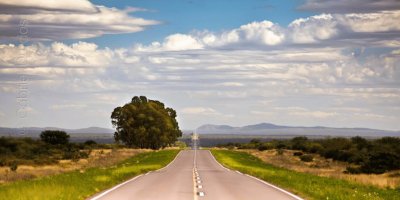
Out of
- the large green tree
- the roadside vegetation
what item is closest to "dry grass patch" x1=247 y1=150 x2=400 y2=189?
the roadside vegetation

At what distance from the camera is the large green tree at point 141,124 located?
115625 millimetres

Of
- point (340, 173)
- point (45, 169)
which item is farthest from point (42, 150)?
point (340, 173)

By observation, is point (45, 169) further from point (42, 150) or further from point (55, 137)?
point (55, 137)

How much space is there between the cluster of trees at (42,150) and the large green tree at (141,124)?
10504 millimetres

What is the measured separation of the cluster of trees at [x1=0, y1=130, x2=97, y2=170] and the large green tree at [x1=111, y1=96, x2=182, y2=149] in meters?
10.5

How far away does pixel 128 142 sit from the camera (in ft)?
397

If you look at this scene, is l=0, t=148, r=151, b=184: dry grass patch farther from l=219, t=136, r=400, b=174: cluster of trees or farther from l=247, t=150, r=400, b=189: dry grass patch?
l=219, t=136, r=400, b=174: cluster of trees

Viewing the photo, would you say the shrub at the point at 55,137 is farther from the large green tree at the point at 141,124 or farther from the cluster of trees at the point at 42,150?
the large green tree at the point at 141,124

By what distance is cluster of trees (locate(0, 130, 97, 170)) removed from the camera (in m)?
72.4

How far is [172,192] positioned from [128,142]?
97.9 meters

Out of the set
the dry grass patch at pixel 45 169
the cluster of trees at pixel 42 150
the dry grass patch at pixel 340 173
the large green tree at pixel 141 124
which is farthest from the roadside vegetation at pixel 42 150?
the dry grass patch at pixel 340 173

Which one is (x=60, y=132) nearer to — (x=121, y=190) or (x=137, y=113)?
(x=137, y=113)

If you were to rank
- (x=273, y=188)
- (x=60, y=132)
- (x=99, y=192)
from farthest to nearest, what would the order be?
(x=60, y=132) < (x=273, y=188) < (x=99, y=192)

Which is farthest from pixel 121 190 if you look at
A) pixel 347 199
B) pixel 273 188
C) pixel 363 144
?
pixel 363 144
